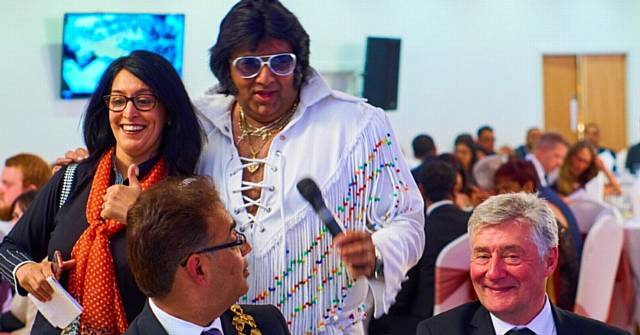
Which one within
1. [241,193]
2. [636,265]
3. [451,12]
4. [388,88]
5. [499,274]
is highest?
[451,12]

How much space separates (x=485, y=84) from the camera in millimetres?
13641

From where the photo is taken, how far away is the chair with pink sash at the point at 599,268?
469cm

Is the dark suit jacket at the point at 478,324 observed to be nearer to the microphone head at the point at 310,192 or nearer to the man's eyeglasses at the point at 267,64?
the microphone head at the point at 310,192

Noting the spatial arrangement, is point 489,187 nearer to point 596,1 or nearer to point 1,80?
point 1,80

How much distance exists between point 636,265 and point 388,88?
4.69 meters

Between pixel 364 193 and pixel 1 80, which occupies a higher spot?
pixel 1 80

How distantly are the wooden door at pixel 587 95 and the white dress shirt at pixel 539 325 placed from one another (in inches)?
486

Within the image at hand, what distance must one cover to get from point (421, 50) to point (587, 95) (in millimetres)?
3180

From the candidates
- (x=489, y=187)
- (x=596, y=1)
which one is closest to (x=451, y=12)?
(x=596, y=1)

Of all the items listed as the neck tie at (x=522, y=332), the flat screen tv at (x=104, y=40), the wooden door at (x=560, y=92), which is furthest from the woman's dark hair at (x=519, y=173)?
the wooden door at (x=560, y=92)

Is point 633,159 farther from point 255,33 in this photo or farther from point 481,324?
point 255,33

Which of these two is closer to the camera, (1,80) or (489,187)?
(489,187)

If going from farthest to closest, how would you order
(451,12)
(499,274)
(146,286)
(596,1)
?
(596,1) → (451,12) → (499,274) → (146,286)

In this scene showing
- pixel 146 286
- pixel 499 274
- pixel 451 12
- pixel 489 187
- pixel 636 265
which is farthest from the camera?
pixel 451 12
